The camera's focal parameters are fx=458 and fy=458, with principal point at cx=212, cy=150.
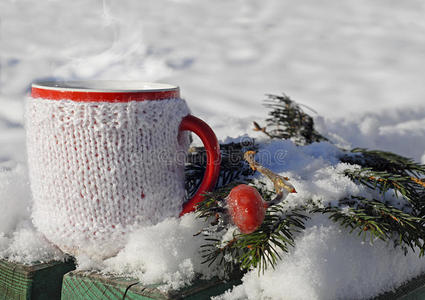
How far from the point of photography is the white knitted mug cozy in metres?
0.71

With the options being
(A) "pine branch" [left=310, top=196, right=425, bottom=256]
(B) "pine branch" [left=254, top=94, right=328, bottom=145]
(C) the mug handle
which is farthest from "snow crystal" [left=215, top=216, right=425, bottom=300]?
(B) "pine branch" [left=254, top=94, right=328, bottom=145]

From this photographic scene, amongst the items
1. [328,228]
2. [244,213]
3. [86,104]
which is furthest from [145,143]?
[328,228]

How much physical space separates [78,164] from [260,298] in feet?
1.13

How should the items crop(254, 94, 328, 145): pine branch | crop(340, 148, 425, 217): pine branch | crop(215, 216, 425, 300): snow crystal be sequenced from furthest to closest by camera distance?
crop(254, 94, 328, 145): pine branch
crop(340, 148, 425, 217): pine branch
crop(215, 216, 425, 300): snow crystal

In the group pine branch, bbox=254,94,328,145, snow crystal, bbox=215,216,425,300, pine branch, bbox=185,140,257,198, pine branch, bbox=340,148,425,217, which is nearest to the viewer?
snow crystal, bbox=215,216,425,300

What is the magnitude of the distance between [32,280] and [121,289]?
187 millimetres

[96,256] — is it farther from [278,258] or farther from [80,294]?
[278,258]

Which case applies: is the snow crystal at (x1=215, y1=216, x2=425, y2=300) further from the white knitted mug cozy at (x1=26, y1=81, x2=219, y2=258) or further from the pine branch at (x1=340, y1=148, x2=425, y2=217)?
the white knitted mug cozy at (x1=26, y1=81, x2=219, y2=258)

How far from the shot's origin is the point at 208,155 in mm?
775

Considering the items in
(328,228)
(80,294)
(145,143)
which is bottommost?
(80,294)

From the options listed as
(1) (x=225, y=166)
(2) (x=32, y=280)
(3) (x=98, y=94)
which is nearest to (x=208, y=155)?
(1) (x=225, y=166)

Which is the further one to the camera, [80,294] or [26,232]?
[26,232]

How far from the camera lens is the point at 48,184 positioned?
0.76 metres

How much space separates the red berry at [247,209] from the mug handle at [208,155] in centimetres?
13
